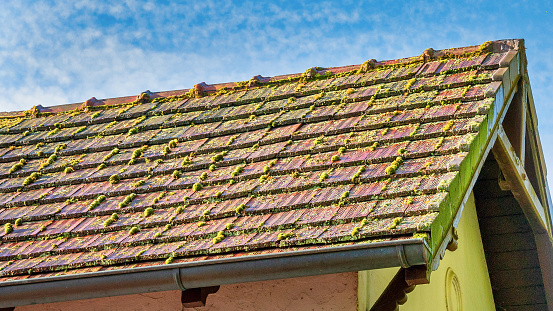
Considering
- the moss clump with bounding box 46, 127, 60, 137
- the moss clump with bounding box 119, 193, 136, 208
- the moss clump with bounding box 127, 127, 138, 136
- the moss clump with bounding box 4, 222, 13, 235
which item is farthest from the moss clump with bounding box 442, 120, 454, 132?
the moss clump with bounding box 46, 127, 60, 137

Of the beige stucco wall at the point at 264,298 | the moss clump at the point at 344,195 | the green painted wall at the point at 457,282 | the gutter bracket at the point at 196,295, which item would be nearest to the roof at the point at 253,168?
the moss clump at the point at 344,195

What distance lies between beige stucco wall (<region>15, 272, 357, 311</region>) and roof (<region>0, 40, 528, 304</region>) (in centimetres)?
41

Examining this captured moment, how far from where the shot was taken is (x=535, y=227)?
6770 millimetres

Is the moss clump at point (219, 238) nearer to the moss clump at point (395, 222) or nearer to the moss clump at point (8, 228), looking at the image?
the moss clump at point (395, 222)

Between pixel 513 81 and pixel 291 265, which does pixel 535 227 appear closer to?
pixel 513 81

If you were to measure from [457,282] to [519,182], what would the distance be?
110 cm

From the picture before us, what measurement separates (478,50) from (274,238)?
10.0ft

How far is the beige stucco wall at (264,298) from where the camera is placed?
3953 mm

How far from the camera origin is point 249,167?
15.8 feet

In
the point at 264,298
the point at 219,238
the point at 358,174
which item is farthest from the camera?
the point at 358,174

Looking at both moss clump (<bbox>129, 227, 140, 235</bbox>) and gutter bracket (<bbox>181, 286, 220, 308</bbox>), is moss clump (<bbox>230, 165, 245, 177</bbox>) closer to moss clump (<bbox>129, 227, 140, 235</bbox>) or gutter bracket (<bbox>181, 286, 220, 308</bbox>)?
moss clump (<bbox>129, 227, 140, 235</bbox>)

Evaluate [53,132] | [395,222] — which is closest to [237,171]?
[395,222]

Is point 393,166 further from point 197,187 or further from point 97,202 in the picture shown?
point 97,202

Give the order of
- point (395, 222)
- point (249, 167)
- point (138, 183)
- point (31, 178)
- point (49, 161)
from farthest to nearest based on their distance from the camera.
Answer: point (49, 161) → point (31, 178) → point (138, 183) → point (249, 167) → point (395, 222)
